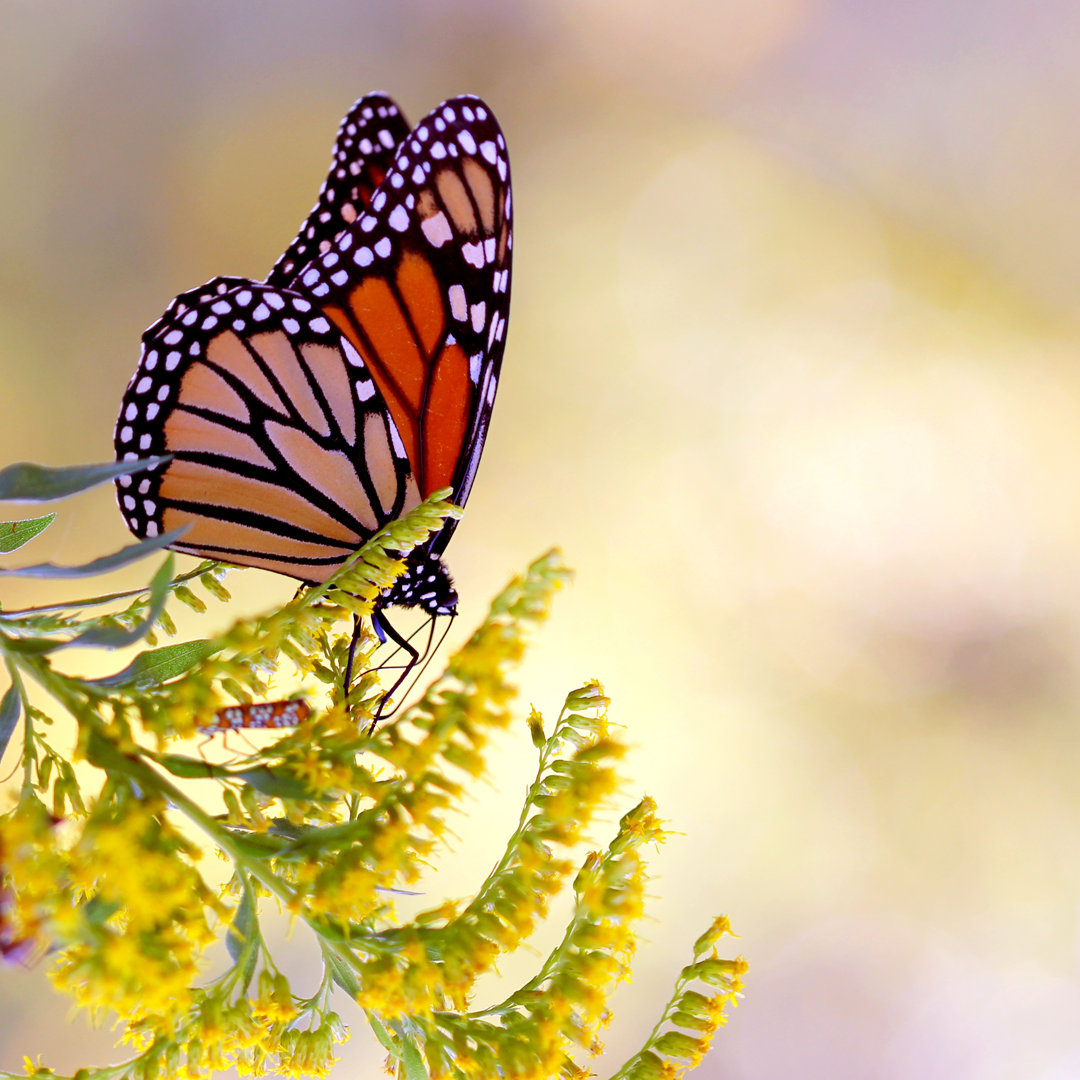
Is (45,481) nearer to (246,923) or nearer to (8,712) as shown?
(8,712)

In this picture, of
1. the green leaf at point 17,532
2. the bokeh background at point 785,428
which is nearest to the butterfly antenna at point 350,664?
the green leaf at point 17,532

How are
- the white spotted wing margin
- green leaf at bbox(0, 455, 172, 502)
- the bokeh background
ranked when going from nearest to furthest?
green leaf at bbox(0, 455, 172, 502)
the white spotted wing margin
the bokeh background

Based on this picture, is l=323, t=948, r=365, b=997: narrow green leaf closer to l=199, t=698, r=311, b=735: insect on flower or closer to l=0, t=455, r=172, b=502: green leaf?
l=199, t=698, r=311, b=735: insect on flower

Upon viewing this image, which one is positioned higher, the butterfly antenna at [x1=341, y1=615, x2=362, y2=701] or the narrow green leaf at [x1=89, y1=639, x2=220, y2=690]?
the butterfly antenna at [x1=341, y1=615, x2=362, y2=701]

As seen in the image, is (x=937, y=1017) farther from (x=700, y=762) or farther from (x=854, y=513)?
(x=854, y=513)

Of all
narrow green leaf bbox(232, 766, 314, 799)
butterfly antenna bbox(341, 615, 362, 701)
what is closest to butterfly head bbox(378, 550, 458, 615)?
butterfly antenna bbox(341, 615, 362, 701)

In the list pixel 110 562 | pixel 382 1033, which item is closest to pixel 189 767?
pixel 110 562

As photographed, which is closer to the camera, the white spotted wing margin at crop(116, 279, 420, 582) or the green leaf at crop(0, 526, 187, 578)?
the green leaf at crop(0, 526, 187, 578)
